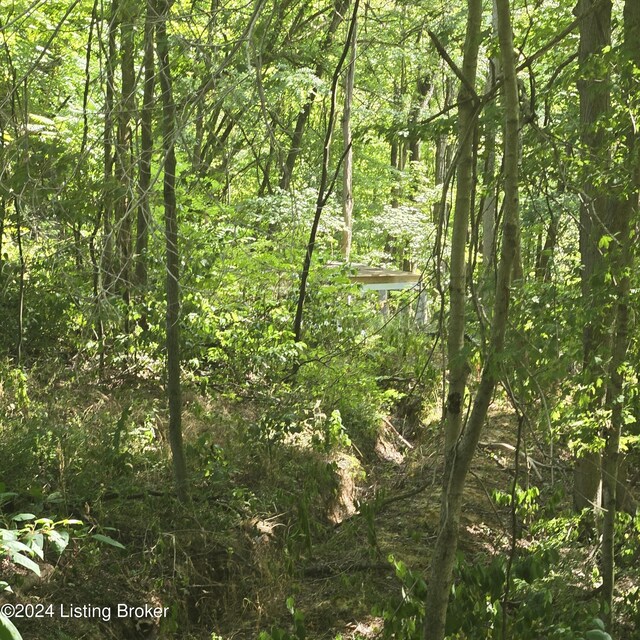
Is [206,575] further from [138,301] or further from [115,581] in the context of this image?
[138,301]

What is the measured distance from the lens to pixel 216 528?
5043 mm

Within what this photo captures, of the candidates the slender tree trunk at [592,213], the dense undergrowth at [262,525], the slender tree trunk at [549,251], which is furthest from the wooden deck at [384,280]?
the slender tree trunk at [592,213]

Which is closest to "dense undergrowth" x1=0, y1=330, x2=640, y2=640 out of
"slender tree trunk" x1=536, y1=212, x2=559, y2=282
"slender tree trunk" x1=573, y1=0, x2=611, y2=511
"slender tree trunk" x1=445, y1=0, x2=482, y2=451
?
"slender tree trunk" x1=573, y1=0, x2=611, y2=511

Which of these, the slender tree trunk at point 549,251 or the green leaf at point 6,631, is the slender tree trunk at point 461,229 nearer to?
the slender tree trunk at point 549,251

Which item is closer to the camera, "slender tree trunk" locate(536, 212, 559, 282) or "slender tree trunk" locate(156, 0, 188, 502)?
"slender tree trunk" locate(536, 212, 559, 282)

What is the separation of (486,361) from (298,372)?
513cm

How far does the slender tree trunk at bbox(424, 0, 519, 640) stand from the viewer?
2.31 meters

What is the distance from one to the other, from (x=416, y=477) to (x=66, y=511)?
11.2 ft

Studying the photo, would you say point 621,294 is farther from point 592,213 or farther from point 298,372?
point 298,372

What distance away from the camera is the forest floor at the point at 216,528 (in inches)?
166

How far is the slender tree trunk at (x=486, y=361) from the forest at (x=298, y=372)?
10mm

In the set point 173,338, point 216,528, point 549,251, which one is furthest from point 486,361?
point 216,528

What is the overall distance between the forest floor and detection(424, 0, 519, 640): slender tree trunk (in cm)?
76

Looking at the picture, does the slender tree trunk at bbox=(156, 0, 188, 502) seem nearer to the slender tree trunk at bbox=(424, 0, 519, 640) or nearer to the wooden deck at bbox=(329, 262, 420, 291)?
the slender tree trunk at bbox=(424, 0, 519, 640)
